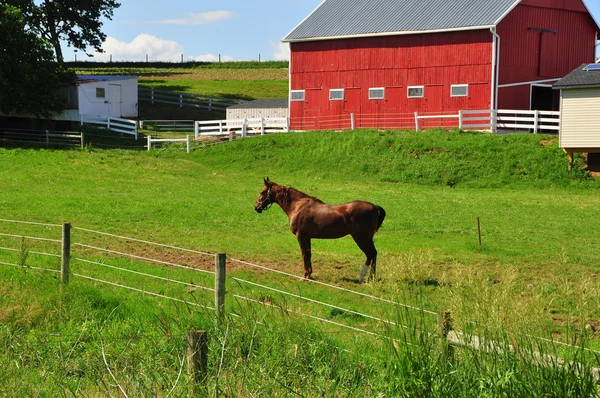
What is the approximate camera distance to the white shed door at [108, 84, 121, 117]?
49.9m

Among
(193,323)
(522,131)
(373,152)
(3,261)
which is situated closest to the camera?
(193,323)

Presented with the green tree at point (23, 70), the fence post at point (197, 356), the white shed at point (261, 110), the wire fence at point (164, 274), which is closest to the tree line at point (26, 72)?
the green tree at point (23, 70)

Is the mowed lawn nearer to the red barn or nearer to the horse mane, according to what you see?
the horse mane

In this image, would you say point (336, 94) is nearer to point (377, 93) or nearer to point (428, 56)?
point (377, 93)

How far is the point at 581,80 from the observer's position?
3139 centimetres

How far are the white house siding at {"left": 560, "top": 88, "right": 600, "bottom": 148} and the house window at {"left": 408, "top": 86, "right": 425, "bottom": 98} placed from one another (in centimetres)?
1005

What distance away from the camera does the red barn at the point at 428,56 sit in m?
39.2

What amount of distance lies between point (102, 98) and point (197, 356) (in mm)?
43176

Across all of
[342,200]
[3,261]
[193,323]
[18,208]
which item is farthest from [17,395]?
[342,200]

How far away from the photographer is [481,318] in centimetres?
674

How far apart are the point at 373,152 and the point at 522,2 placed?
11416 mm

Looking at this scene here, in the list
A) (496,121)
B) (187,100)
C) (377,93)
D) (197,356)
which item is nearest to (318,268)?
(197,356)

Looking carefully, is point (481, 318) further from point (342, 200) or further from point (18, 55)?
point (18, 55)

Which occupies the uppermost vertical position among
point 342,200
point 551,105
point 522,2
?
point 522,2
